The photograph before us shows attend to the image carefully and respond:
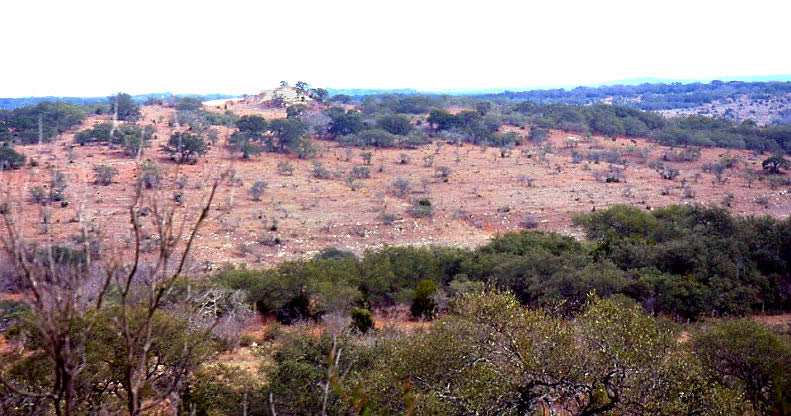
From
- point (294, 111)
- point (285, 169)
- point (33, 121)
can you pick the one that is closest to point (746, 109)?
point (294, 111)

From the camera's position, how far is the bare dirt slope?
813 inches

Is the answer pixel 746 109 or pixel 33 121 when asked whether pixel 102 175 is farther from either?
pixel 746 109

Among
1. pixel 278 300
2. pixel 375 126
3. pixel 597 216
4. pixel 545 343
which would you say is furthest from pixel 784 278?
pixel 375 126

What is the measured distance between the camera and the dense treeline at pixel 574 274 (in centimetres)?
1330

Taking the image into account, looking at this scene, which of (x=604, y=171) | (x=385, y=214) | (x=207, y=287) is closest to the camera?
(x=207, y=287)

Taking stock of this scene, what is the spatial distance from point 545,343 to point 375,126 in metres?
41.0

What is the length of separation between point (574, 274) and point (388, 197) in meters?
14.8

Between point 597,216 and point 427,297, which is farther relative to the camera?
point 597,216

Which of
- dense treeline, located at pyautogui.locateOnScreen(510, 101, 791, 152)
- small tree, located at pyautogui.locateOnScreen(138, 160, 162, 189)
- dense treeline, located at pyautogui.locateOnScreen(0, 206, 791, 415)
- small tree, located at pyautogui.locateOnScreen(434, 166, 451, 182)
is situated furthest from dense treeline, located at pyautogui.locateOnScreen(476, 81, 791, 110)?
small tree, located at pyautogui.locateOnScreen(138, 160, 162, 189)

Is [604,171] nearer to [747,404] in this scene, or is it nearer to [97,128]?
[747,404]

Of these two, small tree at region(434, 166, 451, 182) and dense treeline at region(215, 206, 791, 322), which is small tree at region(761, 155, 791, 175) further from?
dense treeline at region(215, 206, 791, 322)

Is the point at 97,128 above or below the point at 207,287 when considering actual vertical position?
above

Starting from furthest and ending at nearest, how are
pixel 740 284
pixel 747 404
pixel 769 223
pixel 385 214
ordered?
pixel 385 214
pixel 769 223
pixel 740 284
pixel 747 404

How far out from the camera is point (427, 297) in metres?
13.8
